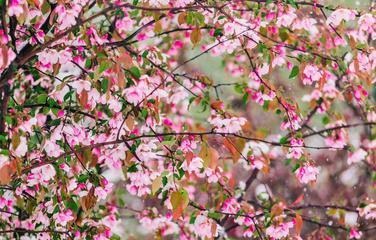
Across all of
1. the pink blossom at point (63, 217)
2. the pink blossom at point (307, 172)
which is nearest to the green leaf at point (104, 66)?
the pink blossom at point (63, 217)

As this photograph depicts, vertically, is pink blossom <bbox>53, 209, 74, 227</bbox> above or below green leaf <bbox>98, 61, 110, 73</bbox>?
below

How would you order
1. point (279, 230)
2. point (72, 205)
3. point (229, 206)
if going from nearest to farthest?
point (72, 205) → point (279, 230) → point (229, 206)

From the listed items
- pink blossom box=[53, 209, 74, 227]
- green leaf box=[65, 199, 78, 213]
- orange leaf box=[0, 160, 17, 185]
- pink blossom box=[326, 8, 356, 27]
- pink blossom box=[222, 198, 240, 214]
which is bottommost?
orange leaf box=[0, 160, 17, 185]

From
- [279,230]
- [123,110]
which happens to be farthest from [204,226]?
[123,110]

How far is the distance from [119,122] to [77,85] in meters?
0.41

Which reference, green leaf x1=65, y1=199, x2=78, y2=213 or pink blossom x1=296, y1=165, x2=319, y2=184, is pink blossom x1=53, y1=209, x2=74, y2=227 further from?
pink blossom x1=296, y1=165, x2=319, y2=184

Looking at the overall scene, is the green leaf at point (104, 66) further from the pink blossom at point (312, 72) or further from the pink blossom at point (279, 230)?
the pink blossom at point (279, 230)

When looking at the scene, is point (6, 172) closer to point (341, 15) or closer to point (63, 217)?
point (63, 217)

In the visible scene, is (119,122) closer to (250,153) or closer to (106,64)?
(106,64)

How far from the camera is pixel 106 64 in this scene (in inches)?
93.1

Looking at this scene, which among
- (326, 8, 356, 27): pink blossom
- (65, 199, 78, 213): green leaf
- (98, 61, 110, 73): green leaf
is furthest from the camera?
(326, 8, 356, 27): pink blossom

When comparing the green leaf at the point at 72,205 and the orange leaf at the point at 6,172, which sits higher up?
the green leaf at the point at 72,205

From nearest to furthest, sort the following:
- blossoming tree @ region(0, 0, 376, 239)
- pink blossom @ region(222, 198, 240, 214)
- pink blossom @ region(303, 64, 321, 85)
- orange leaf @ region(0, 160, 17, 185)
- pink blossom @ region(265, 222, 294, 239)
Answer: orange leaf @ region(0, 160, 17, 185) < blossoming tree @ region(0, 0, 376, 239) < pink blossom @ region(303, 64, 321, 85) < pink blossom @ region(265, 222, 294, 239) < pink blossom @ region(222, 198, 240, 214)

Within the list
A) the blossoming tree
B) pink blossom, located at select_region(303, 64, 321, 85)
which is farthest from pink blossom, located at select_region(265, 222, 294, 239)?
pink blossom, located at select_region(303, 64, 321, 85)
